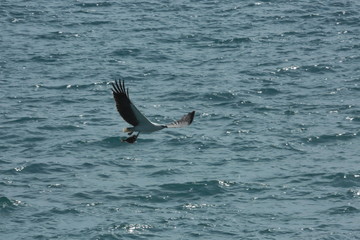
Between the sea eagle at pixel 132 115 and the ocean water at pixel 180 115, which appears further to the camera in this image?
the ocean water at pixel 180 115

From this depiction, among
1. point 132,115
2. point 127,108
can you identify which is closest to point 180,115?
point 132,115

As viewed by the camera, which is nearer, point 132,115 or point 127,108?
point 127,108

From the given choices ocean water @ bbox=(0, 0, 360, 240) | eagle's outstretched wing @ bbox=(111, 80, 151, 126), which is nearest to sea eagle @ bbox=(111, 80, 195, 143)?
eagle's outstretched wing @ bbox=(111, 80, 151, 126)

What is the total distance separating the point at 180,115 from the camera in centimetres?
6069

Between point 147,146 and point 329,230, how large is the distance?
13103 millimetres

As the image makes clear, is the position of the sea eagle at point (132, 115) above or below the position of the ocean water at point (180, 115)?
above

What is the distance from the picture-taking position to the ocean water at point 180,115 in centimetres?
4978

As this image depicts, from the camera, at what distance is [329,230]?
159 ft

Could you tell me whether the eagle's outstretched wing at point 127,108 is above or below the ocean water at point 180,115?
above

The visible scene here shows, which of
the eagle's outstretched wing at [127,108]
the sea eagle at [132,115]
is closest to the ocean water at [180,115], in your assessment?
the sea eagle at [132,115]

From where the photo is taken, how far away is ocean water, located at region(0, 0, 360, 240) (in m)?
49.8

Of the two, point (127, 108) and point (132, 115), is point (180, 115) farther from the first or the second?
point (127, 108)

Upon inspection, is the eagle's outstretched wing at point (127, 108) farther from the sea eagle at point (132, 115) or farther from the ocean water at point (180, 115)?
the ocean water at point (180, 115)

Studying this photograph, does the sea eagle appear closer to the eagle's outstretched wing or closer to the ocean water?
the eagle's outstretched wing
